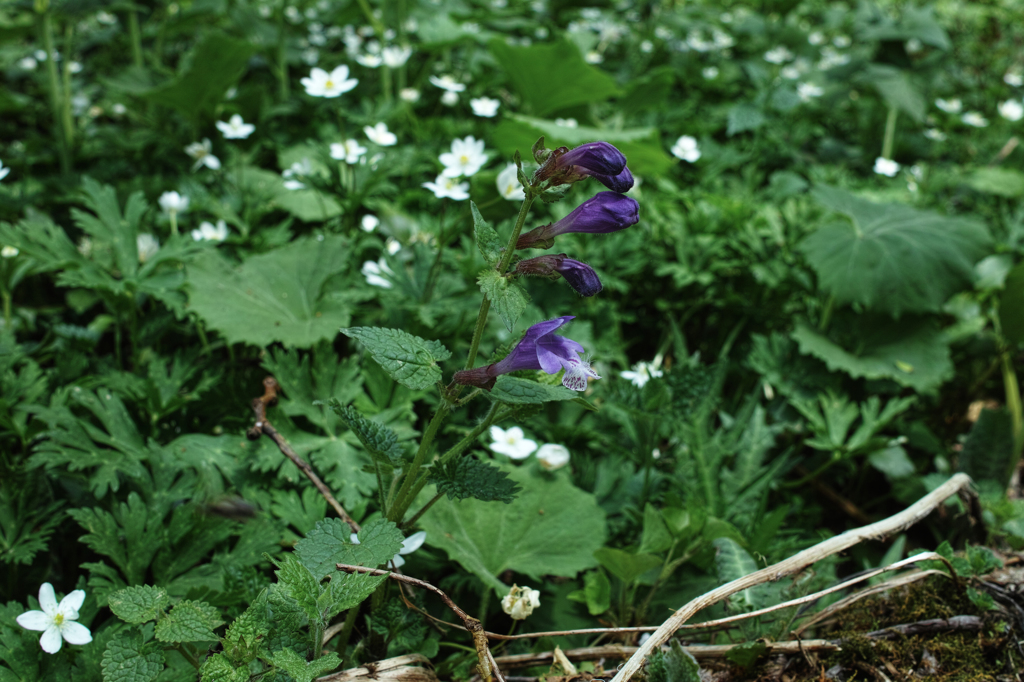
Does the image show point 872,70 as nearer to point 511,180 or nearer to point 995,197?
point 995,197

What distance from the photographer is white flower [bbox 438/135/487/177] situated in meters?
2.27

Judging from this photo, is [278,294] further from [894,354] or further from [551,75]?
[894,354]

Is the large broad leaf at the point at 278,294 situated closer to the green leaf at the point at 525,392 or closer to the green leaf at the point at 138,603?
the green leaf at the point at 138,603

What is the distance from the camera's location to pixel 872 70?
4.14m

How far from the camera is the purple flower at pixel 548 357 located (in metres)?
1.09

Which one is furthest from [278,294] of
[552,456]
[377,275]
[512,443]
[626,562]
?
[626,562]

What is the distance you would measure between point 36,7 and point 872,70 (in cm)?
453

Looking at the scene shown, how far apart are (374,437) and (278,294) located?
48.6 inches

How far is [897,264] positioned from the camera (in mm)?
2576

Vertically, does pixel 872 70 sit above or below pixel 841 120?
above

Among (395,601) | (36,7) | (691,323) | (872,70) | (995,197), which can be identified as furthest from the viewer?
(872,70)

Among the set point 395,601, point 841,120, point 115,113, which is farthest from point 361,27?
point 395,601

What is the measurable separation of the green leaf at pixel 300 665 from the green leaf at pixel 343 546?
0.13 metres

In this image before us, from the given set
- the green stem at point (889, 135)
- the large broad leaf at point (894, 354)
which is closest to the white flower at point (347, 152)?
the large broad leaf at point (894, 354)
